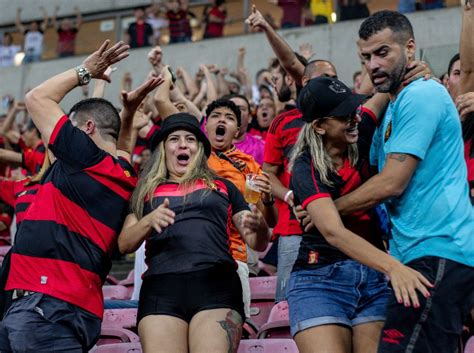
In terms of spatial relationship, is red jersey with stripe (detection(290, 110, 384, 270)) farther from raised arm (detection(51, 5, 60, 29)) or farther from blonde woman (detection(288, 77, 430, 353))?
raised arm (detection(51, 5, 60, 29))

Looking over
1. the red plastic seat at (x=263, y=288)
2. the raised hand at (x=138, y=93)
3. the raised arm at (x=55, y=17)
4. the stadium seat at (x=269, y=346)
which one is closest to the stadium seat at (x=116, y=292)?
the red plastic seat at (x=263, y=288)

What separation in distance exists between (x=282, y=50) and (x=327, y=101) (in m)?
2.12

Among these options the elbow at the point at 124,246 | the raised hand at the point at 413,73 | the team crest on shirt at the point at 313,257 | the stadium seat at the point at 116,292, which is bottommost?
the stadium seat at the point at 116,292

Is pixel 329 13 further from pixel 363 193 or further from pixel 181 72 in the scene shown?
pixel 363 193

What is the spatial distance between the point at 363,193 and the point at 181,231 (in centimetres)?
114

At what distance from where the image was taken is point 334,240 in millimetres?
3377

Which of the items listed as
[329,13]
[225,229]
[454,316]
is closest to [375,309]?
[454,316]

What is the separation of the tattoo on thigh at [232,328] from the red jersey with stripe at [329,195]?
1.68ft

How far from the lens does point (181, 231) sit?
13.7ft

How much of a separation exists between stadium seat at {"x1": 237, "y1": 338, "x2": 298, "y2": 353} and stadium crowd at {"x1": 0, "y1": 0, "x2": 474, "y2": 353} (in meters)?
0.33

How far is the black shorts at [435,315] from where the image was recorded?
10.0 feet

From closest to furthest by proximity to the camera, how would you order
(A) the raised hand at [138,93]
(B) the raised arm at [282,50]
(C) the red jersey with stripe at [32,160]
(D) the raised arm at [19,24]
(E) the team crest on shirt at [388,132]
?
(E) the team crest on shirt at [388,132] → (A) the raised hand at [138,93] → (B) the raised arm at [282,50] → (C) the red jersey with stripe at [32,160] → (D) the raised arm at [19,24]

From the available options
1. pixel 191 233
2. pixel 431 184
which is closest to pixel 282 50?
pixel 191 233

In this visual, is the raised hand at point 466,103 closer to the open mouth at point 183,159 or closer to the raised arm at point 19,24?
the open mouth at point 183,159
